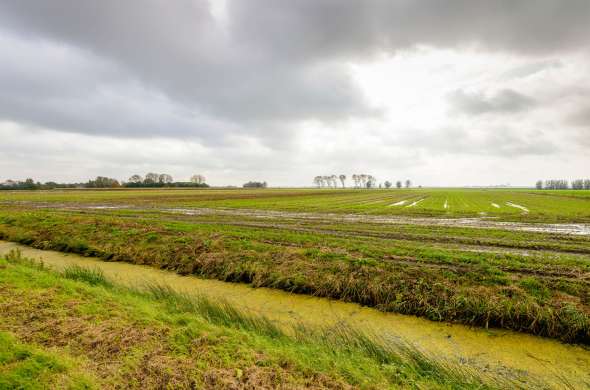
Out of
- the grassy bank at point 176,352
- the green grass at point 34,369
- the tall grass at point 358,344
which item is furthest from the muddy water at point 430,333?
the green grass at point 34,369

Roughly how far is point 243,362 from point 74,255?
13890mm

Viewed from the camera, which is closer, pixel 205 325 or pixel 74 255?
pixel 205 325

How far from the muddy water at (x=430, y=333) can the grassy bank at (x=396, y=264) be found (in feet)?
1.39

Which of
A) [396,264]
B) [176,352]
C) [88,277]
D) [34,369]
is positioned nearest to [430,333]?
[396,264]

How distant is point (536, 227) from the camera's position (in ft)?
62.5

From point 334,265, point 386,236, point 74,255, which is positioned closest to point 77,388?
point 334,265

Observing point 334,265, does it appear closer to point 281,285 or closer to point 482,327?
point 281,285

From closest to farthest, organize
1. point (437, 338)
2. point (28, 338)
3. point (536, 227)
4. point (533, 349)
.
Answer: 1. point (28, 338)
2. point (533, 349)
3. point (437, 338)
4. point (536, 227)

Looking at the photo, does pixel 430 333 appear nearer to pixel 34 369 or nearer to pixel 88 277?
pixel 34 369

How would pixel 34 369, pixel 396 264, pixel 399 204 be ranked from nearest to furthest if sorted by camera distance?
1. pixel 34 369
2. pixel 396 264
3. pixel 399 204

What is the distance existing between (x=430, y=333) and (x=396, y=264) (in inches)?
128

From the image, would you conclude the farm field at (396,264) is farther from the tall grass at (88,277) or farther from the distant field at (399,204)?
the distant field at (399,204)

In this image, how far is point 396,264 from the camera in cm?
974

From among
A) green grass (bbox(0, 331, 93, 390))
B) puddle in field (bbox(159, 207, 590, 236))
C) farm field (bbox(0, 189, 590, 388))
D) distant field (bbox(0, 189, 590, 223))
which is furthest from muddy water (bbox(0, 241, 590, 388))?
distant field (bbox(0, 189, 590, 223))
